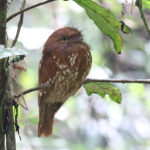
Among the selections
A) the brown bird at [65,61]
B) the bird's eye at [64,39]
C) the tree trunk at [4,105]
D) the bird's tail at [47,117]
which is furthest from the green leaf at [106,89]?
the bird's tail at [47,117]

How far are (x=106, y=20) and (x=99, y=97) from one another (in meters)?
2.68

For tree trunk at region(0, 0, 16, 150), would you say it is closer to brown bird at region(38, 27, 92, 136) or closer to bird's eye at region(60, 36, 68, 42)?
brown bird at region(38, 27, 92, 136)

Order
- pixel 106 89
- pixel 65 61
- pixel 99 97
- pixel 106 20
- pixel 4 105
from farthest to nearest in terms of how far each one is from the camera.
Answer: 1. pixel 99 97
2. pixel 65 61
3. pixel 106 89
4. pixel 106 20
5. pixel 4 105

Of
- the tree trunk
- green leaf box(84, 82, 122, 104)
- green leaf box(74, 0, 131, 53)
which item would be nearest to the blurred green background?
green leaf box(84, 82, 122, 104)

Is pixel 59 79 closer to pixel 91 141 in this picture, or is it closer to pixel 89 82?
pixel 89 82

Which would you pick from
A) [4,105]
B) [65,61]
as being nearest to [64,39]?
[65,61]

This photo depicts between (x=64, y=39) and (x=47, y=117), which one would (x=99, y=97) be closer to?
(x=47, y=117)

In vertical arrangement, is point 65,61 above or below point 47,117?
above

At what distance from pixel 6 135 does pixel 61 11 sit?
138 inches

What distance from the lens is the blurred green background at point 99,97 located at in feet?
14.2

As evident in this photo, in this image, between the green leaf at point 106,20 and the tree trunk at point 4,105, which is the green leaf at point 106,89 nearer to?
the green leaf at point 106,20

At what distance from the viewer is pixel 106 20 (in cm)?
161

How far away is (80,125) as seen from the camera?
15.6 ft

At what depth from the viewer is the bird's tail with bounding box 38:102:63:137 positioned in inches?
113
